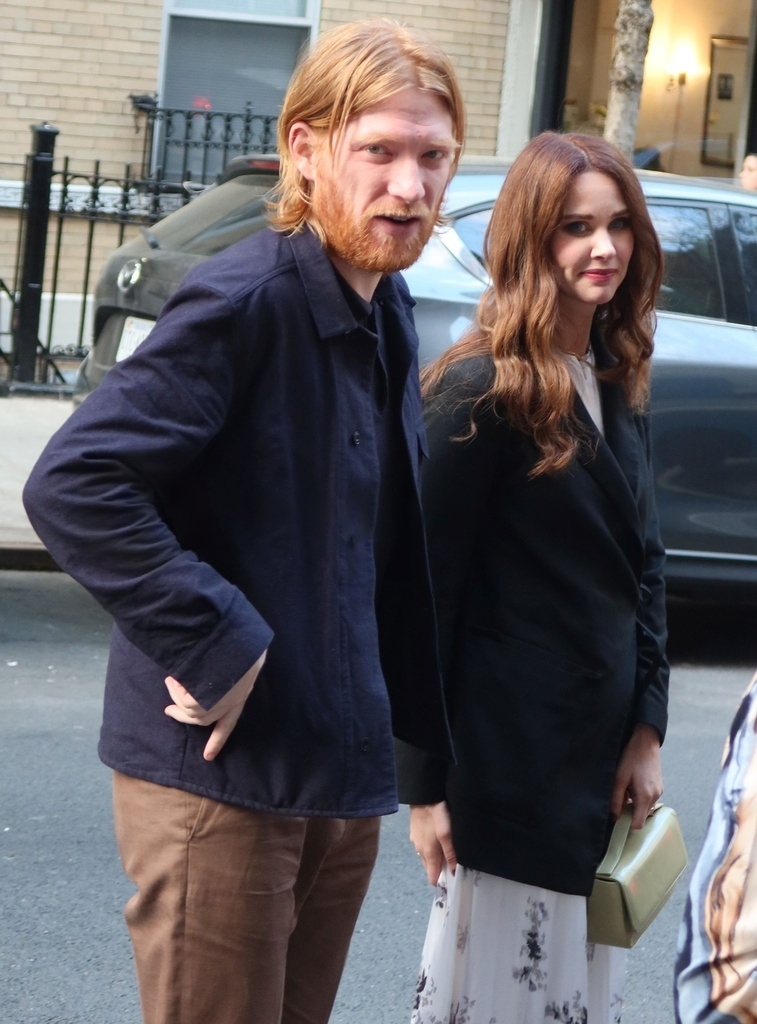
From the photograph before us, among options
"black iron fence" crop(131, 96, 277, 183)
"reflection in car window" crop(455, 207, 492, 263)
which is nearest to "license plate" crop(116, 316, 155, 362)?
"reflection in car window" crop(455, 207, 492, 263)

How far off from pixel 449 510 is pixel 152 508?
26.4 inches

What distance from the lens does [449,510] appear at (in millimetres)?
2342

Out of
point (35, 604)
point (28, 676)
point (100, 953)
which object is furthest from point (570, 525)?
point (35, 604)

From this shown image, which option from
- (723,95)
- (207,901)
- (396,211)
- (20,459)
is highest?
(723,95)

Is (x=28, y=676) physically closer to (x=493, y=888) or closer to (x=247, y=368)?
(x=493, y=888)

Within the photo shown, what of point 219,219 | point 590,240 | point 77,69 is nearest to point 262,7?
point 77,69

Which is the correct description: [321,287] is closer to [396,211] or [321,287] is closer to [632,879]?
[396,211]

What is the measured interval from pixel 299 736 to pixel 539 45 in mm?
10489

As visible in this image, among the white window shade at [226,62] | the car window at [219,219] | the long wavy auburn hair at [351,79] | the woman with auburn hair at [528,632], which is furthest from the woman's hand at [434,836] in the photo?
the white window shade at [226,62]

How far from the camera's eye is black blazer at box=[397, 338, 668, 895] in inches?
92.7

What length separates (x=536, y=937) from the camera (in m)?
2.37

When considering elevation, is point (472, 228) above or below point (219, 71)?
below

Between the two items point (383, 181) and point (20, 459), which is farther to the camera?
point (20, 459)

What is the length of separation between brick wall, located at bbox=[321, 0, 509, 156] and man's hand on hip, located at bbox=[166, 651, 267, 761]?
9.89 m
